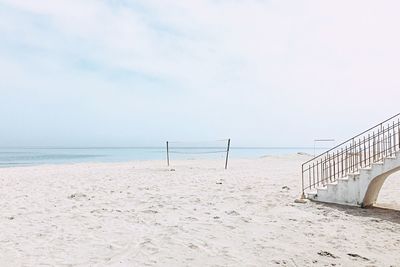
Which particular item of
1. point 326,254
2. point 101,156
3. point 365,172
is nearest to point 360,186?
point 365,172

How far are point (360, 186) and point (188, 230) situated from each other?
5.33m

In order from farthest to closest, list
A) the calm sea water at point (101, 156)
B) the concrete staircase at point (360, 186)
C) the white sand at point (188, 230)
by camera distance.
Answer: the calm sea water at point (101, 156) < the concrete staircase at point (360, 186) < the white sand at point (188, 230)

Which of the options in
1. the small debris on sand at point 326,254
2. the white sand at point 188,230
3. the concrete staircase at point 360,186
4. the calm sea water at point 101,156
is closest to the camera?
the white sand at point 188,230

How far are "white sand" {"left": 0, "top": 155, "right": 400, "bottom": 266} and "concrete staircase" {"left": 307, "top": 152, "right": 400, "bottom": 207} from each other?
492mm

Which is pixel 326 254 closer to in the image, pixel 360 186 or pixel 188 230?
pixel 188 230

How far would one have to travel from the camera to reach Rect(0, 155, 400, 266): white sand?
6.05m

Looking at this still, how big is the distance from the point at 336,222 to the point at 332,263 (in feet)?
9.60

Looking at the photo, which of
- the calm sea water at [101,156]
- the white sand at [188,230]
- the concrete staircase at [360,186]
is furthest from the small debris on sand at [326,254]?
the calm sea water at [101,156]

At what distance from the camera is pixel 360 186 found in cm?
1036

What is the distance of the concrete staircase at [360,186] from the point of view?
9.70m

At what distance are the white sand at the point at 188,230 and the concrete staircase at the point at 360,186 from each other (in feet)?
1.61

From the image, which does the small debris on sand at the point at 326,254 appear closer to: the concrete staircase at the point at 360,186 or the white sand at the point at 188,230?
the white sand at the point at 188,230

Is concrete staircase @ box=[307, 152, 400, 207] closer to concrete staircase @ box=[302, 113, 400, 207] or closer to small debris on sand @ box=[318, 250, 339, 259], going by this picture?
concrete staircase @ box=[302, 113, 400, 207]

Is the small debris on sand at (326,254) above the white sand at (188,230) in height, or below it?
below
